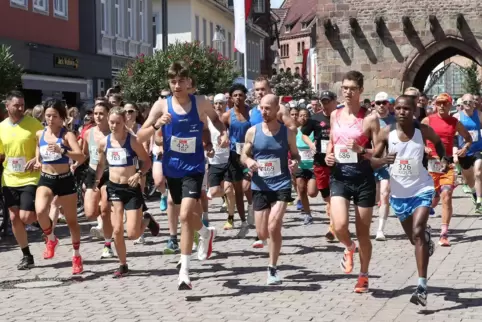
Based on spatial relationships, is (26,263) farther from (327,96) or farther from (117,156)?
(327,96)

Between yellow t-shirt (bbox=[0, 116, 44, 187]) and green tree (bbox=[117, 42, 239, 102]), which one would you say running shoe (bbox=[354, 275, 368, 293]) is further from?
green tree (bbox=[117, 42, 239, 102])

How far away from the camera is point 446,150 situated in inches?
488

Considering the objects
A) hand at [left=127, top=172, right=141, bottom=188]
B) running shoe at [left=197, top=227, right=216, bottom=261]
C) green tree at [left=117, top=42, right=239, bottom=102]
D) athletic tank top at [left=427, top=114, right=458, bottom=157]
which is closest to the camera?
hand at [left=127, top=172, right=141, bottom=188]

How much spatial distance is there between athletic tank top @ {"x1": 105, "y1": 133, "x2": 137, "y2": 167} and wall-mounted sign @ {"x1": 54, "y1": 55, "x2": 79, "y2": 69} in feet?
64.5

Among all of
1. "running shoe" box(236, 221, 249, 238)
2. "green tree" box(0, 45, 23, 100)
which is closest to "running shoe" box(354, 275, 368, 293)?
"running shoe" box(236, 221, 249, 238)

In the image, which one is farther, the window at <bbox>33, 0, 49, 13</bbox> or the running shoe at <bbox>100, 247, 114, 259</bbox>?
the window at <bbox>33, 0, 49, 13</bbox>

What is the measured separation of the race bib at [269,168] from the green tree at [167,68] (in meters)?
16.0

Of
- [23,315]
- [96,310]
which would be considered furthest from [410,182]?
[23,315]

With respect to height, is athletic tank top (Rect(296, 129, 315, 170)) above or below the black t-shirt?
below

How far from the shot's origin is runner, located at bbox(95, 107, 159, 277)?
31.1 feet

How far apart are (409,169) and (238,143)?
4.88 metres

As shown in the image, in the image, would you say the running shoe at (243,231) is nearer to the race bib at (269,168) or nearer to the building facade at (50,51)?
the race bib at (269,168)

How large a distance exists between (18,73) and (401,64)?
23254mm

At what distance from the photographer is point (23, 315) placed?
25.2 ft
